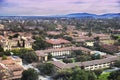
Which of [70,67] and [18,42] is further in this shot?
[18,42]

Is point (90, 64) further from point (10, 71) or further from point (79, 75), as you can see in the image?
point (10, 71)

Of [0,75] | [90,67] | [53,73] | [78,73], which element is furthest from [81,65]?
[0,75]

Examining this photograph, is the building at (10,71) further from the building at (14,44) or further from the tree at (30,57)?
the building at (14,44)

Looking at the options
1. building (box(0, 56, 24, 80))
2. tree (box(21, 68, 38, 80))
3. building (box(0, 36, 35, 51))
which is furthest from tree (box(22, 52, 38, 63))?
tree (box(21, 68, 38, 80))

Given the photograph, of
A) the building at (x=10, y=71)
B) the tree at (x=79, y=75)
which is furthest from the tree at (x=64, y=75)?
the building at (x=10, y=71)

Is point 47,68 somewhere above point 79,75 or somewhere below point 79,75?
below

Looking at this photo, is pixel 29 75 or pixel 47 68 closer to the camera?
pixel 29 75

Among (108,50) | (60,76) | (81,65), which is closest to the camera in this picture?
(60,76)

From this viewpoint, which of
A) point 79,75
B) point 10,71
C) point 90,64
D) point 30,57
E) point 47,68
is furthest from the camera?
point 30,57

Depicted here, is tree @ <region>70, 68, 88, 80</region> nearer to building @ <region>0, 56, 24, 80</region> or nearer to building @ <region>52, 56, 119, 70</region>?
building @ <region>52, 56, 119, 70</region>

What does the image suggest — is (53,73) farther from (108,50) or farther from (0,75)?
(108,50)

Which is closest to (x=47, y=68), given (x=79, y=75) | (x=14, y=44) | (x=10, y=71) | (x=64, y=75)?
(x=64, y=75)
